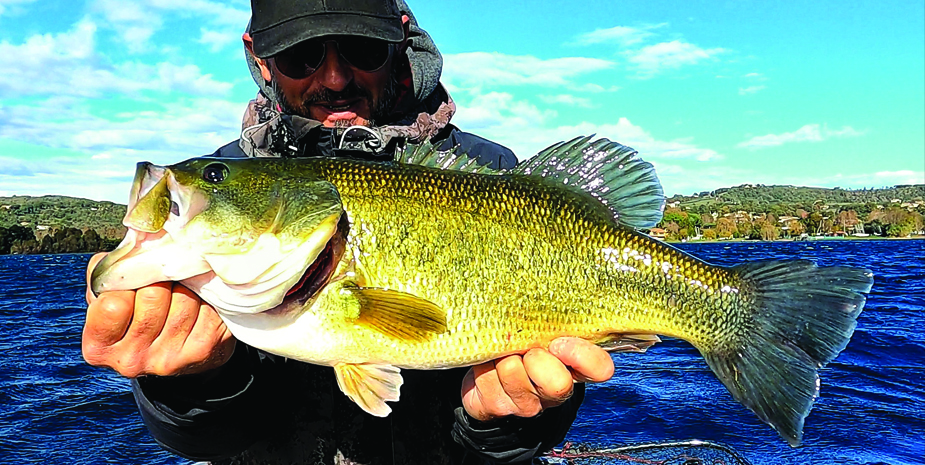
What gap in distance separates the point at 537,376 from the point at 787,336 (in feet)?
3.37

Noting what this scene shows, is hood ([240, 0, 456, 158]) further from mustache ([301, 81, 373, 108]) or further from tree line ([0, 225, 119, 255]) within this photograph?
tree line ([0, 225, 119, 255])

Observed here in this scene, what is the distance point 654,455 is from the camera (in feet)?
21.6

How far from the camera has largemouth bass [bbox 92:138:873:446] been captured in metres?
2.31

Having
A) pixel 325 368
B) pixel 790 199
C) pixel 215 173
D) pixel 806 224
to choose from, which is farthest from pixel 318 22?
pixel 790 199

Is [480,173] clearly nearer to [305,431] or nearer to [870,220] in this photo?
[305,431]

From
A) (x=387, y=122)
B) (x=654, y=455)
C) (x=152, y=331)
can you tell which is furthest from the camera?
(x=654, y=455)

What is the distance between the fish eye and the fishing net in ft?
13.4

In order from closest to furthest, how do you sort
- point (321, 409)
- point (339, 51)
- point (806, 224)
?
point (321, 409), point (339, 51), point (806, 224)

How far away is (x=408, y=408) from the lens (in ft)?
10.4

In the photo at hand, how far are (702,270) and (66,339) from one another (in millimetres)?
18216

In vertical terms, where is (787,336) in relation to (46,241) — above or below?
above

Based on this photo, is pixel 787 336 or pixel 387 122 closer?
pixel 787 336

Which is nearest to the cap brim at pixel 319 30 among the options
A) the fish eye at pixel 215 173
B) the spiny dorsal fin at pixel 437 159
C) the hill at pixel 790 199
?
the spiny dorsal fin at pixel 437 159

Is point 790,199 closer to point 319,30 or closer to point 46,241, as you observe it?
point 46,241
